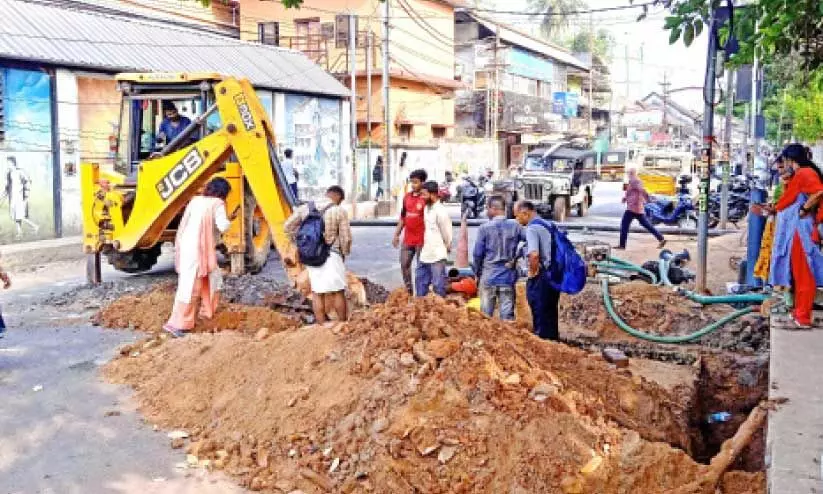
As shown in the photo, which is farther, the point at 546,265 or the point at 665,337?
the point at 665,337

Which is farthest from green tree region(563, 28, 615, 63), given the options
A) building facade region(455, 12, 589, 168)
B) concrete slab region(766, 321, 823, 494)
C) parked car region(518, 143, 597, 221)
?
concrete slab region(766, 321, 823, 494)

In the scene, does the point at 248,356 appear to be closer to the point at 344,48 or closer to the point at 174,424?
the point at 174,424

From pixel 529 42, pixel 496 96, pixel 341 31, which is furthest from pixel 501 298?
pixel 529 42

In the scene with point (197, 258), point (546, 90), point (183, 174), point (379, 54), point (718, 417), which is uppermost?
point (546, 90)

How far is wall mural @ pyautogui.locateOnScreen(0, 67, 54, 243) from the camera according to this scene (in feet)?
51.7

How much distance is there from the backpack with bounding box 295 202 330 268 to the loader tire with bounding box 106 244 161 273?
439cm

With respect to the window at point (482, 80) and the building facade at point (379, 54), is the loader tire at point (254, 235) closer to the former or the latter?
the building facade at point (379, 54)

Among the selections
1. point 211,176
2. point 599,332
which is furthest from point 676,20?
point 211,176

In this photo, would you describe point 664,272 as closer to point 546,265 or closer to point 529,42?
point 546,265

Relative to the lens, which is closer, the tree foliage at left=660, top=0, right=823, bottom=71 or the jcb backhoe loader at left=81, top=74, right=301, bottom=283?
the tree foliage at left=660, top=0, right=823, bottom=71

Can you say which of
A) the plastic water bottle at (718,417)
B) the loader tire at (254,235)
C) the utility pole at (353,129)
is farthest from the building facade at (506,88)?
the plastic water bottle at (718,417)

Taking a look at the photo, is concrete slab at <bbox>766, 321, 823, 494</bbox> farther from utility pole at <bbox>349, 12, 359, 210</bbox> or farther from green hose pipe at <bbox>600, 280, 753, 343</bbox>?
utility pole at <bbox>349, 12, 359, 210</bbox>

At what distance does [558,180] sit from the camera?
2366 centimetres

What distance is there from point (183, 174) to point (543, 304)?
5.05 m
